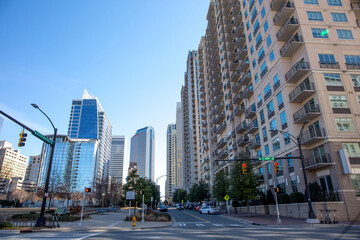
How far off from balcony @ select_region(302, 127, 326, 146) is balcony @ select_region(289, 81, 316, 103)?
13.8ft

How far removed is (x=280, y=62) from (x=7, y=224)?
3745 cm

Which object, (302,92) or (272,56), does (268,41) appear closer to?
(272,56)

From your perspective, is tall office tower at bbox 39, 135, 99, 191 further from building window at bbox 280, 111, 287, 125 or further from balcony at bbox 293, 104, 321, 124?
balcony at bbox 293, 104, 321, 124

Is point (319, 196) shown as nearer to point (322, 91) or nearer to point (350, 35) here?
point (322, 91)

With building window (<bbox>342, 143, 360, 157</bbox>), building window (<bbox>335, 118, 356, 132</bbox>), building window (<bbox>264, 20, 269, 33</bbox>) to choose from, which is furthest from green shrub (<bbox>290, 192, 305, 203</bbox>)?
building window (<bbox>264, 20, 269, 33</bbox>)

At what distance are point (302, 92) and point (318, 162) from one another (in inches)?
347

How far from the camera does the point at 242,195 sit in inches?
1411

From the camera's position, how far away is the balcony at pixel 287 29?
34.8 m

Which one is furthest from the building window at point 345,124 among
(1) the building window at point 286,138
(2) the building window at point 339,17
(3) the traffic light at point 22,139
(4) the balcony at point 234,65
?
(3) the traffic light at point 22,139

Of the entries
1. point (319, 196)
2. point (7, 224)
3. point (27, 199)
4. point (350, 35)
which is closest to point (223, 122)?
point (350, 35)

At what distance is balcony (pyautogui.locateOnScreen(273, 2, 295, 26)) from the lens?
35.8 m

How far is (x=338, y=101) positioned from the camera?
30.7 metres

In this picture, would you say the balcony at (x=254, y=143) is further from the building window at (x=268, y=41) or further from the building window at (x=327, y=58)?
the building window at (x=327, y=58)

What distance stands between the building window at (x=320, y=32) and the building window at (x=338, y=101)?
29.8ft
